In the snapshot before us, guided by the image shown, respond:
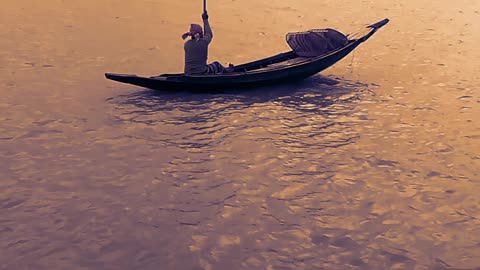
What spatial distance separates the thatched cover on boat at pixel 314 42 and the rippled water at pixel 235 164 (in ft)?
2.39

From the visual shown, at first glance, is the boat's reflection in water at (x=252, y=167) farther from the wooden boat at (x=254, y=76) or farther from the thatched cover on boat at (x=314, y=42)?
the thatched cover on boat at (x=314, y=42)

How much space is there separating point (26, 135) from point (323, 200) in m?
4.28

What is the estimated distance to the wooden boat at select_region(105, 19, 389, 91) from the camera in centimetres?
998

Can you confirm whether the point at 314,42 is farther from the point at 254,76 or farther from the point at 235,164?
the point at 235,164

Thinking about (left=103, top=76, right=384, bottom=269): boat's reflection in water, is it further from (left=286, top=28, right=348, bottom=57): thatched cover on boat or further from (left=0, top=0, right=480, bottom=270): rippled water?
(left=286, top=28, right=348, bottom=57): thatched cover on boat

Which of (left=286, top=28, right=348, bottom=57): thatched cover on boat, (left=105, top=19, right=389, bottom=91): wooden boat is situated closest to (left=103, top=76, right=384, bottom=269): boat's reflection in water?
(left=105, top=19, right=389, bottom=91): wooden boat

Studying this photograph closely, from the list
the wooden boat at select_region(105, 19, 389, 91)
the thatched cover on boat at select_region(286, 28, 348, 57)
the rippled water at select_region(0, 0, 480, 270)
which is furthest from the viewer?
the thatched cover on boat at select_region(286, 28, 348, 57)

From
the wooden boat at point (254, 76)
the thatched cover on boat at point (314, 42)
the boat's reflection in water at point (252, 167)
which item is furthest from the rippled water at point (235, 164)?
the thatched cover on boat at point (314, 42)

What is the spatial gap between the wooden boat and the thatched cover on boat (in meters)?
0.12

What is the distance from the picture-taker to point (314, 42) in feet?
37.0

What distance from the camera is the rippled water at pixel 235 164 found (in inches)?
226

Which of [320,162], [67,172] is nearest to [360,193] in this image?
[320,162]

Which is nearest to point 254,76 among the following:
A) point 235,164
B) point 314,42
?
point 314,42

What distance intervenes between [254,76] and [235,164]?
3024 millimetres
